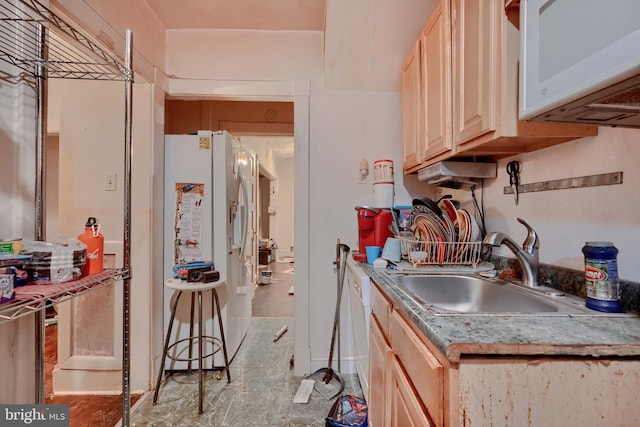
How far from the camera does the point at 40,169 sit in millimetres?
1089

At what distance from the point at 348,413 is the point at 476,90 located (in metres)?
1.65

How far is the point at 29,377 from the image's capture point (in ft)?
3.44

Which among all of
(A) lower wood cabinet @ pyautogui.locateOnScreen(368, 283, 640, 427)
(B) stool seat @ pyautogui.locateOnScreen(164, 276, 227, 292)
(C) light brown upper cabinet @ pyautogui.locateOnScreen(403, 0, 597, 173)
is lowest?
(B) stool seat @ pyautogui.locateOnScreen(164, 276, 227, 292)

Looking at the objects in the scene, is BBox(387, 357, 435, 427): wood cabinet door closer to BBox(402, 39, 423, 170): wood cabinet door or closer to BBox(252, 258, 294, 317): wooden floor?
BBox(402, 39, 423, 170): wood cabinet door

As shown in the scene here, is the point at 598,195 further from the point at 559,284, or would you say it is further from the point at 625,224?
the point at 559,284

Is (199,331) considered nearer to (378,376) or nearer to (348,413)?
(348,413)

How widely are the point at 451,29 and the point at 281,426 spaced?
2216mm

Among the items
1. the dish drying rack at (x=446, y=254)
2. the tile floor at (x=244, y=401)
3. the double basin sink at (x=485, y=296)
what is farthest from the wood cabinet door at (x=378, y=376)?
the tile floor at (x=244, y=401)

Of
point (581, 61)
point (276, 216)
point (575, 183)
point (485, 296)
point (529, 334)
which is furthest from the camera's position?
point (276, 216)

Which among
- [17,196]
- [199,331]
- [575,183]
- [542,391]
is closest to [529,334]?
[542,391]

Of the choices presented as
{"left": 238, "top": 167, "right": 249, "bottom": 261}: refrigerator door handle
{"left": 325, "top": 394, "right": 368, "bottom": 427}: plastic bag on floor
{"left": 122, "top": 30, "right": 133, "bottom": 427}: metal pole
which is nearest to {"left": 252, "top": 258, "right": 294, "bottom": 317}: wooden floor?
{"left": 238, "top": 167, "right": 249, "bottom": 261}: refrigerator door handle

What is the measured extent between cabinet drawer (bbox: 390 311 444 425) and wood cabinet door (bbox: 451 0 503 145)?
790 millimetres

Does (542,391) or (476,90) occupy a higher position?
(476,90)

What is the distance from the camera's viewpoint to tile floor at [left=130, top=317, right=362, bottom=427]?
1.64 metres
